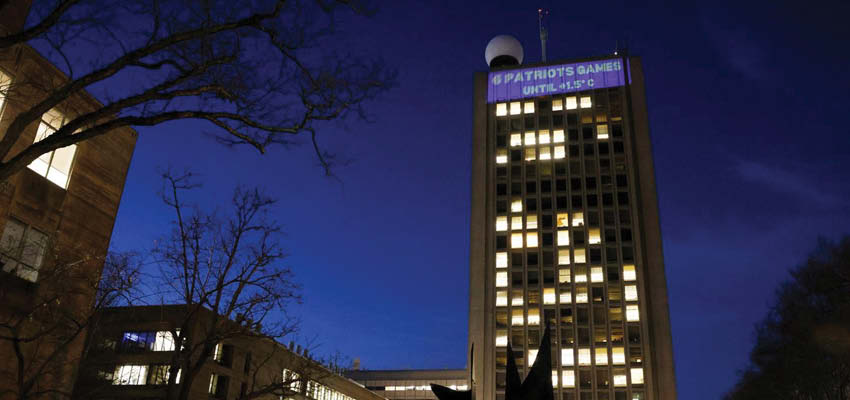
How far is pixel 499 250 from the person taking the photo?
288ft

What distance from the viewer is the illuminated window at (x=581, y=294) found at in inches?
3241

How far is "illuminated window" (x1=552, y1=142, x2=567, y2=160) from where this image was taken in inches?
3600

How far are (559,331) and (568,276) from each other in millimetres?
7570

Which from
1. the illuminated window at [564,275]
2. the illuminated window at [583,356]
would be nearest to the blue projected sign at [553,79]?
the illuminated window at [564,275]

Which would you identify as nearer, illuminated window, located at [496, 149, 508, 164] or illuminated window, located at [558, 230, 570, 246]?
illuminated window, located at [558, 230, 570, 246]

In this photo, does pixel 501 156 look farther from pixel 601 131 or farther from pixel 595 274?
pixel 595 274

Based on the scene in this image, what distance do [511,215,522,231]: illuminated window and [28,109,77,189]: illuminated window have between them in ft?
227

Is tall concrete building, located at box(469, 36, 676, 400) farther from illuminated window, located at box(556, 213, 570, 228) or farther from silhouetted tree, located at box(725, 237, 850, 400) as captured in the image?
silhouetted tree, located at box(725, 237, 850, 400)

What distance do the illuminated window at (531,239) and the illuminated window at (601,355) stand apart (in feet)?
52.8

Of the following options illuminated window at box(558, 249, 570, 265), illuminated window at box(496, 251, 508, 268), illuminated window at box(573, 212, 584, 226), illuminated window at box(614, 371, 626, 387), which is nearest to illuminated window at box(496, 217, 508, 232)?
illuminated window at box(496, 251, 508, 268)

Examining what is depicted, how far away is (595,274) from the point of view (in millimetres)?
83250

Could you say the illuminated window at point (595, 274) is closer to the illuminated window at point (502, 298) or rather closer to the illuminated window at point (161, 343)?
the illuminated window at point (502, 298)

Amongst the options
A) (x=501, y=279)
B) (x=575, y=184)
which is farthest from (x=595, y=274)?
(x=575, y=184)

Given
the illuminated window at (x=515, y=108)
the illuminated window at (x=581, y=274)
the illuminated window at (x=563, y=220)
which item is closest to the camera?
the illuminated window at (x=581, y=274)
